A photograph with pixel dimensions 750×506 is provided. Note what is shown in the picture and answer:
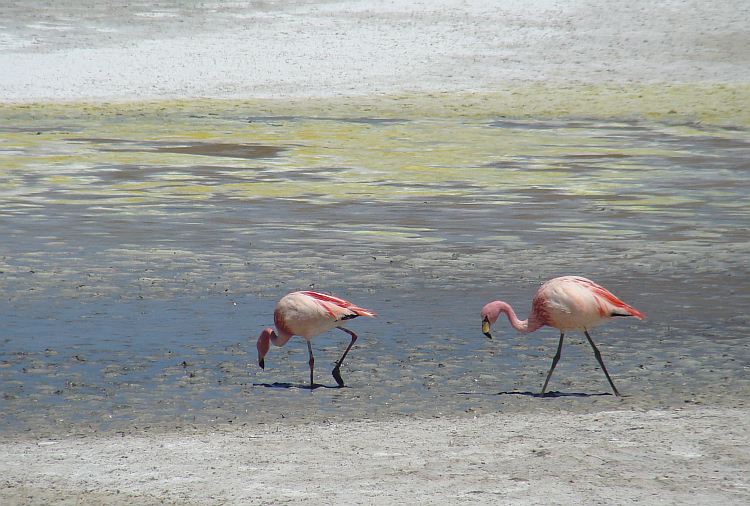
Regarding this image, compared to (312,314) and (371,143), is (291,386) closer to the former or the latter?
(312,314)

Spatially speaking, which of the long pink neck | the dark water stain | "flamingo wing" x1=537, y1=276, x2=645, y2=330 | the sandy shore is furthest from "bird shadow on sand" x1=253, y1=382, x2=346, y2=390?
the dark water stain

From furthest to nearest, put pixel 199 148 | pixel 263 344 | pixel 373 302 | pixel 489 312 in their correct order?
pixel 199 148
pixel 373 302
pixel 263 344
pixel 489 312

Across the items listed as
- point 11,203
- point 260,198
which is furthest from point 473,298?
point 11,203

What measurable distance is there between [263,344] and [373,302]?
1.79 m

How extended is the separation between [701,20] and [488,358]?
100ft

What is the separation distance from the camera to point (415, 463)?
15.1 feet

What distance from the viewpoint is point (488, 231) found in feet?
34.2

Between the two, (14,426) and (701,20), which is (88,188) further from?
(701,20)

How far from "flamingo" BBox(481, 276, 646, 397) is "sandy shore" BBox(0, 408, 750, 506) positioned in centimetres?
51

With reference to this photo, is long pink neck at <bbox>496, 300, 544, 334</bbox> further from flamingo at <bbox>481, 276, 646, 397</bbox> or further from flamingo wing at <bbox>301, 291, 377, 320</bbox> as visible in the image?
flamingo wing at <bbox>301, 291, 377, 320</bbox>

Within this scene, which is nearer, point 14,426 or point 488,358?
point 14,426

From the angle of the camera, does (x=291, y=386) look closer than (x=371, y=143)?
Yes

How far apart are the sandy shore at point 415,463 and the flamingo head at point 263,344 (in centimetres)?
85

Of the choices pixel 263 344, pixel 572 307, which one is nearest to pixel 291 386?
pixel 263 344
